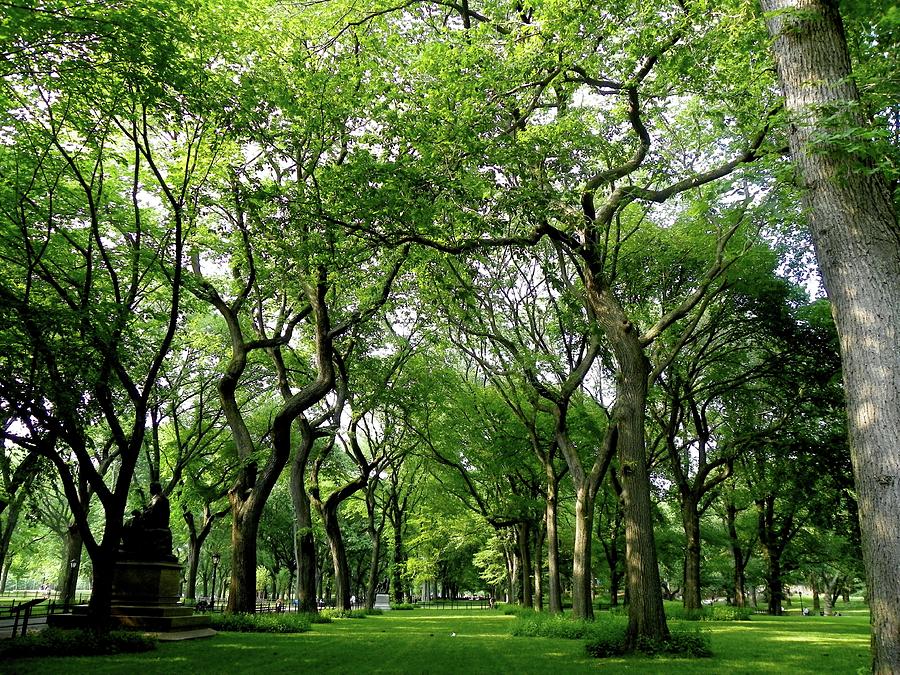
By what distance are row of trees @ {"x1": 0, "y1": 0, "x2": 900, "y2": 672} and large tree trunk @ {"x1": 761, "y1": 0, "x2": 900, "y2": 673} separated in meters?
0.02

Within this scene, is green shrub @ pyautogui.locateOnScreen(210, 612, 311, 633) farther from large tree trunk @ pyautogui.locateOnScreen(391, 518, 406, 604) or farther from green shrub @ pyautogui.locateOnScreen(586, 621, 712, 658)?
large tree trunk @ pyautogui.locateOnScreen(391, 518, 406, 604)

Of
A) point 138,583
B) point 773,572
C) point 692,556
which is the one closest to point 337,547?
point 138,583

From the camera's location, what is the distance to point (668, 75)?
9766mm

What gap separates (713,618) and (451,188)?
19490 mm

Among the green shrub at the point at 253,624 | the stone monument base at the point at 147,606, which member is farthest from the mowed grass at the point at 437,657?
the stone monument base at the point at 147,606

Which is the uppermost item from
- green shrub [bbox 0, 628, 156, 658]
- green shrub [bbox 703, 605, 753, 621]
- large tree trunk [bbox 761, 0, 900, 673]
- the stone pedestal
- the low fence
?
large tree trunk [bbox 761, 0, 900, 673]

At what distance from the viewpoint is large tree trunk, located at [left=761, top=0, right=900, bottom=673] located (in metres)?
4.59

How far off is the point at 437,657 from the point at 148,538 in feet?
25.2

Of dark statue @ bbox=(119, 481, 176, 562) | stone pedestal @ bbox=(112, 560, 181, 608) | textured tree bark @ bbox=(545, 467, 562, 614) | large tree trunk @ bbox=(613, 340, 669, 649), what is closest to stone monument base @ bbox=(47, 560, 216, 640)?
stone pedestal @ bbox=(112, 560, 181, 608)

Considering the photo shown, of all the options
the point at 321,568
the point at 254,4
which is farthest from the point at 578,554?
the point at 321,568

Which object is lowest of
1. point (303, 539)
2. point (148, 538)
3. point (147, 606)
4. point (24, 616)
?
point (24, 616)

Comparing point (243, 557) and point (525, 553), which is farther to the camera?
point (525, 553)

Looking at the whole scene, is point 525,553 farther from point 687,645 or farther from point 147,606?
point 147,606

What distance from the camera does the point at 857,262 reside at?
504cm
